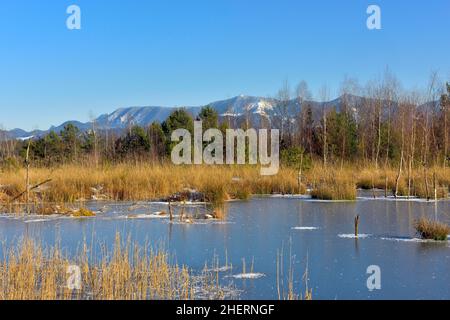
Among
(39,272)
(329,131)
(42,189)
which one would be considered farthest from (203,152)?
(39,272)

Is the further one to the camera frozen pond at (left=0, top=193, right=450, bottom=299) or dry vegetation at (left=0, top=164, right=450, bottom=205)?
dry vegetation at (left=0, top=164, right=450, bottom=205)

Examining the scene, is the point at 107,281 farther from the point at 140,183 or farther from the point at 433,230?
the point at 140,183

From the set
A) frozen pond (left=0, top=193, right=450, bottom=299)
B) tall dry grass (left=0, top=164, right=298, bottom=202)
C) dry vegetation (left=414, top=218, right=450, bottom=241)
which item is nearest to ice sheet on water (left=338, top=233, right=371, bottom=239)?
frozen pond (left=0, top=193, right=450, bottom=299)

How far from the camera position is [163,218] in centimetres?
980

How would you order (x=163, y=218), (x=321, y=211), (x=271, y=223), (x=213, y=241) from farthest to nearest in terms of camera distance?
(x=321, y=211) < (x=163, y=218) < (x=271, y=223) < (x=213, y=241)

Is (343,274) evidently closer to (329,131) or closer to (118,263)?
(118,263)

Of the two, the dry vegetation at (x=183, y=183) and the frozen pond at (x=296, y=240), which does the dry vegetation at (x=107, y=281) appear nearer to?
the frozen pond at (x=296, y=240)

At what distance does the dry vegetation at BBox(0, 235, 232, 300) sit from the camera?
4578mm

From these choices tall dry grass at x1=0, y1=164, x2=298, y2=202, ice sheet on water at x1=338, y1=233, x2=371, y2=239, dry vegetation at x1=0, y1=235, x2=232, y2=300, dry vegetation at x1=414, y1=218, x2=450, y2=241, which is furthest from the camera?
tall dry grass at x1=0, y1=164, x2=298, y2=202

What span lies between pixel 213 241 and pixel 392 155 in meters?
18.5

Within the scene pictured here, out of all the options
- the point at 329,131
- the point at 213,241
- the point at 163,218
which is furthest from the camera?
the point at 329,131

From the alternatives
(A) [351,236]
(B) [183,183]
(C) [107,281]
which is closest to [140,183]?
(B) [183,183]

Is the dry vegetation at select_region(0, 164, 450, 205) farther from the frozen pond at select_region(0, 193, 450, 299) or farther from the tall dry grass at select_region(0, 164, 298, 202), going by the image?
the frozen pond at select_region(0, 193, 450, 299)

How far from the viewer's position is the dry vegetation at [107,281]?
458cm
